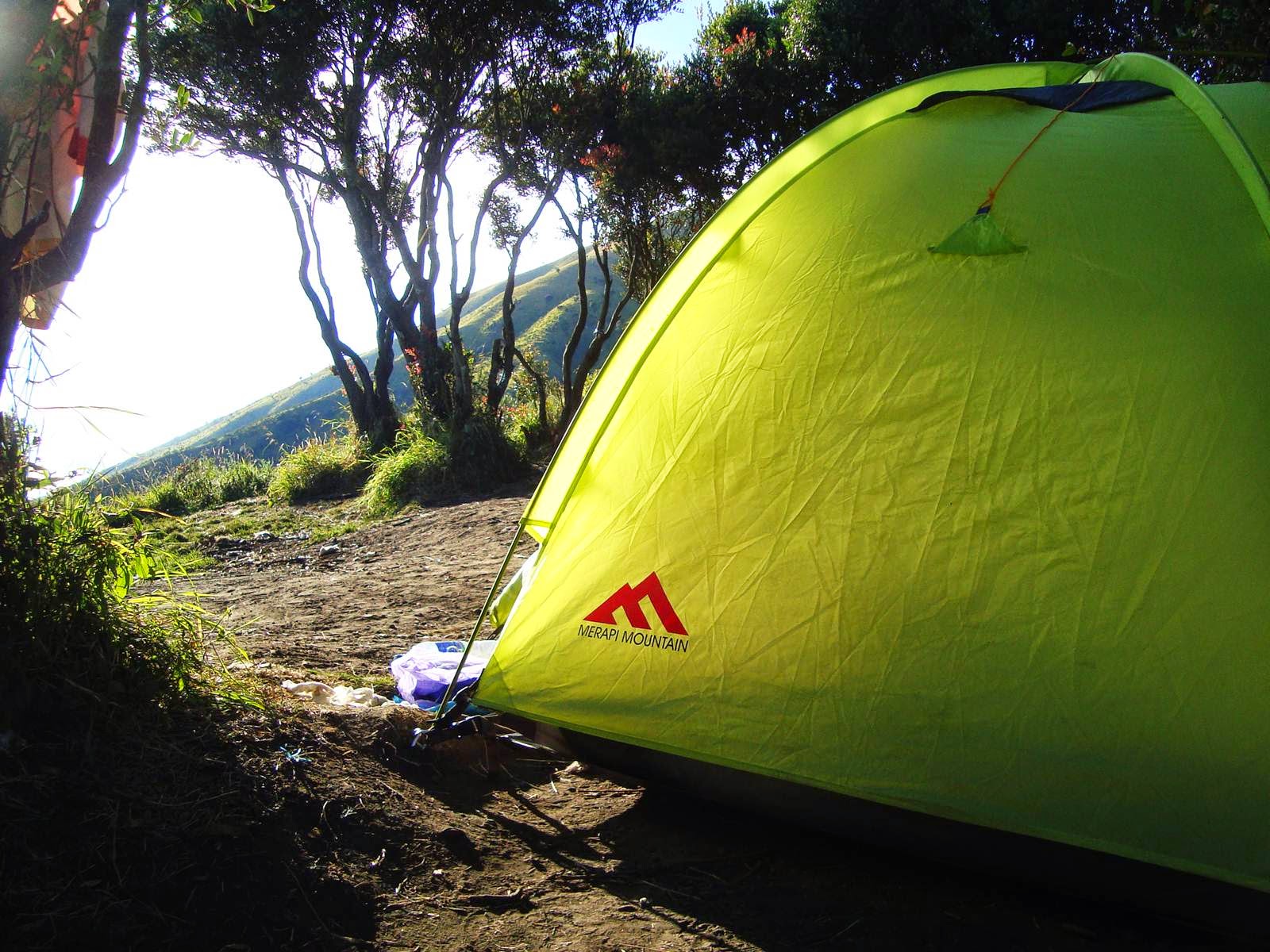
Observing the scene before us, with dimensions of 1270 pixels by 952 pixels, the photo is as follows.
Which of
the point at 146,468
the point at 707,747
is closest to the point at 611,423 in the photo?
the point at 707,747

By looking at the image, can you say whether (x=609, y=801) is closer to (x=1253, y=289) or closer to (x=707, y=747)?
→ (x=707, y=747)

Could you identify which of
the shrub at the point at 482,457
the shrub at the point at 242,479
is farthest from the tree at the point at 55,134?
the shrub at the point at 242,479

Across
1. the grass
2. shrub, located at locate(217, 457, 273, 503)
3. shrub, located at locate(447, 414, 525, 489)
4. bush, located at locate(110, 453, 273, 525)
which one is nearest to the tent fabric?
the grass

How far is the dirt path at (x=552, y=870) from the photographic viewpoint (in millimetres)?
2254

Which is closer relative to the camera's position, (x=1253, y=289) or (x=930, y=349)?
(x=1253, y=289)

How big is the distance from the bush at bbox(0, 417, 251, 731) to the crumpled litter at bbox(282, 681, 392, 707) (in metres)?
0.52

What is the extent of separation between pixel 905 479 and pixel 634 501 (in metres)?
0.85

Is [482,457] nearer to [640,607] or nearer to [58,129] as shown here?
[58,129]

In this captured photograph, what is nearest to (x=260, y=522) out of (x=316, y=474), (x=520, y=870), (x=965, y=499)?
(x=316, y=474)

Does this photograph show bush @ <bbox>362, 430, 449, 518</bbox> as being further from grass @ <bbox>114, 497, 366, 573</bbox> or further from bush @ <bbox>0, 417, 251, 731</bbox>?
bush @ <bbox>0, 417, 251, 731</bbox>

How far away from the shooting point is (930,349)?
2.62 metres

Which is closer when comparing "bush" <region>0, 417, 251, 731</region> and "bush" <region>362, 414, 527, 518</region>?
"bush" <region>0, 417, 251, 731</region>

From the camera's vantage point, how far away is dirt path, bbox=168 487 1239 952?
7.39 feet

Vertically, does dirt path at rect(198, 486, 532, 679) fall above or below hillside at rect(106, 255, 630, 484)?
below
